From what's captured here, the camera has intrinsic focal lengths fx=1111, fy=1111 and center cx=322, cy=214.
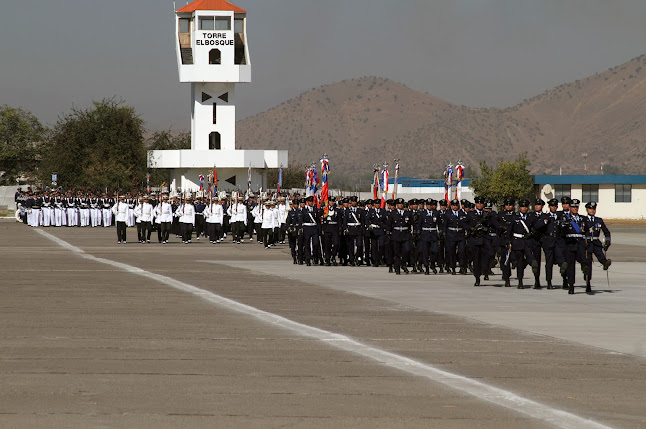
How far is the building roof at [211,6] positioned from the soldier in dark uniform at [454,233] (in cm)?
5452

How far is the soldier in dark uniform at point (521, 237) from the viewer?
21.4 m

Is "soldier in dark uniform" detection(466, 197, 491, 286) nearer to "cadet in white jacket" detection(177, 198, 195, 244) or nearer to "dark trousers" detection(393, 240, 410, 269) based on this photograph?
"dark trousers" detection(393, 240, 410, 269)

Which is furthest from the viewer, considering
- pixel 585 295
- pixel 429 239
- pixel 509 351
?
pixel 429 239

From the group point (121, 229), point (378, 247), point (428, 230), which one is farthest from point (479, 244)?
point (121, 229)

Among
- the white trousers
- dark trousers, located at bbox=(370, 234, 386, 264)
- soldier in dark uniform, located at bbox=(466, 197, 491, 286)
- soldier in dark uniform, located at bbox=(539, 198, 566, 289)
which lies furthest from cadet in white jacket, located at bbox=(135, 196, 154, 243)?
soldier in dark uniform, located at bbox=(539, 198, 566, 289)

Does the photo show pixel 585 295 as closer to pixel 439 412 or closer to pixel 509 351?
pixel 509 351

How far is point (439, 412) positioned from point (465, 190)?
94.1 m

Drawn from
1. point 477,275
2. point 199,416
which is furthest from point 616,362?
point 477,275

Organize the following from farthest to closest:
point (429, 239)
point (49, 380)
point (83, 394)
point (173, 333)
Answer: point (429, 239) < point (173, 333) < point (49, 380) < point (83, 394)

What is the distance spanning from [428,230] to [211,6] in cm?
5449

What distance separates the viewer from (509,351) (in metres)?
12.4

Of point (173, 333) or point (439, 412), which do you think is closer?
point (439, 412)

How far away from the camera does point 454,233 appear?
2472cm

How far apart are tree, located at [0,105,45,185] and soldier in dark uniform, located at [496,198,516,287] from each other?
106398 millimetres
